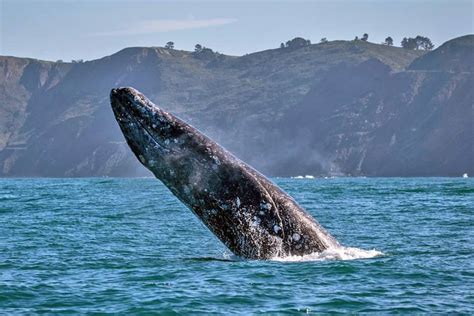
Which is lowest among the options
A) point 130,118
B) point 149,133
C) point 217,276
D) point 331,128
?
point 217,276

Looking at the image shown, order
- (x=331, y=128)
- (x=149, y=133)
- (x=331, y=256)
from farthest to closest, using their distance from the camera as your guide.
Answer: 1. (x=331, y=128)
2. (x=331, y=256)
3. (x=149, y=133)

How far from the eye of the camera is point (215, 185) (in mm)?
12555

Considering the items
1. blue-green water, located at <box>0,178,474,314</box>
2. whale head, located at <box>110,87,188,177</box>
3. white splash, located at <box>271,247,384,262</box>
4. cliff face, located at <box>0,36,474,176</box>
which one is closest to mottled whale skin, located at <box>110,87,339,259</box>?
whale head, located at <box>110,87,188,177</box>

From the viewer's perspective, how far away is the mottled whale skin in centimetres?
1252

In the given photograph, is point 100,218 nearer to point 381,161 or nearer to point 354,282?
point 354,282

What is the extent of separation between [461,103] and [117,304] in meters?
130

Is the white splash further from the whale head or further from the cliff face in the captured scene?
the cliff face

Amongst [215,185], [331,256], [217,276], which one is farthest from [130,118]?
[331,256]

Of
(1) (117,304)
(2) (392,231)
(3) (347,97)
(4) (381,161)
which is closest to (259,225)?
(1) (117,304)

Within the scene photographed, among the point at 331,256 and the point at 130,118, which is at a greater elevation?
the point at 130,118

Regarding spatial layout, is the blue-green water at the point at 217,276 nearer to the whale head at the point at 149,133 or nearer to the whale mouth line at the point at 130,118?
the whale head at the point at 149,133

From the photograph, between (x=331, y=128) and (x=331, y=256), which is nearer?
(x=331, y=256)

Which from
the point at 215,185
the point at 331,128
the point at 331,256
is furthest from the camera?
the point at 331,128

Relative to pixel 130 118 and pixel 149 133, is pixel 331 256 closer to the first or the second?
pixel 149 133
